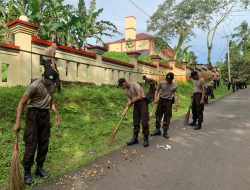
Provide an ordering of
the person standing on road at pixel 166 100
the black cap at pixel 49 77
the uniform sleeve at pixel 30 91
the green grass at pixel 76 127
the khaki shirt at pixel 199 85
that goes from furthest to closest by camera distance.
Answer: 1. the khaki shirt at pixel 199 85
2. the person standing on road at pixel 166 100
3. the green grass at pixel 76 127
4. the black cap at pixel 49 77
5. the uniform sleeve at pixel 30 91

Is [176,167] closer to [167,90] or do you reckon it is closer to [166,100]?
[166,100]

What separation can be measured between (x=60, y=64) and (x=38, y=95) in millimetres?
6740

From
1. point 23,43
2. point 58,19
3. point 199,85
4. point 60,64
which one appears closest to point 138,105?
point 199,85

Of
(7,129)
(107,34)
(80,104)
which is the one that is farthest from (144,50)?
(7,129)

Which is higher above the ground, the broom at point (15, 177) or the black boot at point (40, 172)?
the broom at point (15, 177)

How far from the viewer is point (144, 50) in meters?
47.9

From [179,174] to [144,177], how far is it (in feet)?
2.12

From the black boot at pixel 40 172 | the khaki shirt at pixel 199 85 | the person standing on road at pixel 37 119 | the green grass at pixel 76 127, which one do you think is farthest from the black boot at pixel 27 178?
the khaki shirt at pixel 199 85

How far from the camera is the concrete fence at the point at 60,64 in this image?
1016 centimetres

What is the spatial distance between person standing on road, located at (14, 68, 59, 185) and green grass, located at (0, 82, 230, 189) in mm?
361

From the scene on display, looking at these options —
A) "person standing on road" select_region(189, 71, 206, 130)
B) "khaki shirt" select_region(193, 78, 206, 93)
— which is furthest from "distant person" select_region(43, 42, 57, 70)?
"khaki shirt" select_region(193, 78, 206, 93)

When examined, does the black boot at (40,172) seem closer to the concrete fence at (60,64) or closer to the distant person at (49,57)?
the concrete fence at (60,64)

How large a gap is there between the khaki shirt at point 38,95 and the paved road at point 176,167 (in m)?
1.35

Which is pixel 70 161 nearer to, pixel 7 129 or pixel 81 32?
pixel 7 129
